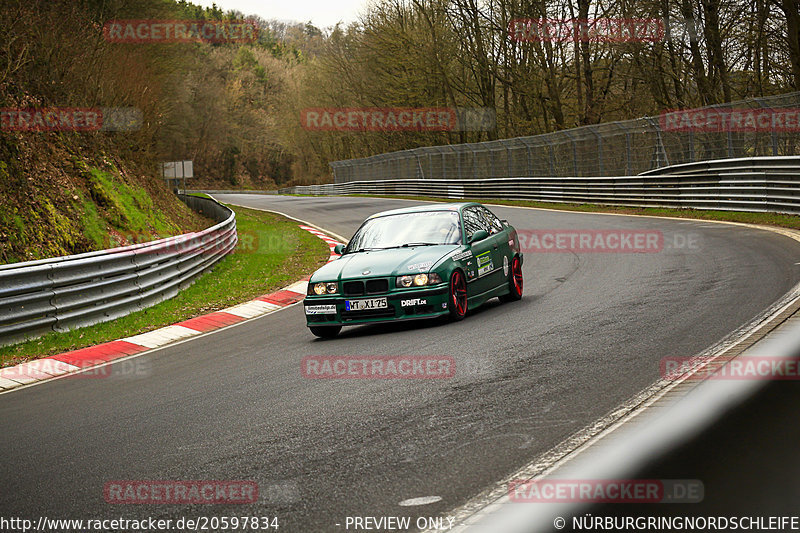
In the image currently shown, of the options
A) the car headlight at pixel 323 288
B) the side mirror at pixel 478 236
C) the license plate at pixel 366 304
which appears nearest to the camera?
the license plate at pixel 366 304

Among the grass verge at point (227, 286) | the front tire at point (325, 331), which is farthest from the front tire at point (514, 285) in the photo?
the grass verge at point (227, 286)

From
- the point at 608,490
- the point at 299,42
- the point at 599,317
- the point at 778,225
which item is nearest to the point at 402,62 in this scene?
the point at 778,225

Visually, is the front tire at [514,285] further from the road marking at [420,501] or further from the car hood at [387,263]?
the road marking at [420,501]

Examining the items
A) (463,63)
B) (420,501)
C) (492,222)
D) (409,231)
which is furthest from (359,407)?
(463,63)

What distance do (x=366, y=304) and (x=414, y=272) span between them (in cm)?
65

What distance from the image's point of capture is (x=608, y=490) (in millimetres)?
3766

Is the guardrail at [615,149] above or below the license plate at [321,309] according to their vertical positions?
above

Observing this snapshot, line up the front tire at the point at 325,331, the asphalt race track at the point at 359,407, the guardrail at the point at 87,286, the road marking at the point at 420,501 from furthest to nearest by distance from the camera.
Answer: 1. the guardrail at the point at 87,286
2. the front tire at the point at 325,331
3. the asphalt race track at the point at 359,407
4. the road marking at the point at 420,501

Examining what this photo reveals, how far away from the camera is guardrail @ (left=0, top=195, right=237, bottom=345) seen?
10.3m

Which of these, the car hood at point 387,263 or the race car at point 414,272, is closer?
the race car at point 414,272

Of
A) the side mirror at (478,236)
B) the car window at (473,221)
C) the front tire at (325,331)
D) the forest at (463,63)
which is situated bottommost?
the front tire at (325,331)

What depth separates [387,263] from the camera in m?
9.55

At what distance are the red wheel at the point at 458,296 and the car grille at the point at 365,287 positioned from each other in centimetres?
74

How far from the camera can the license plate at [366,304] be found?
9.23m
